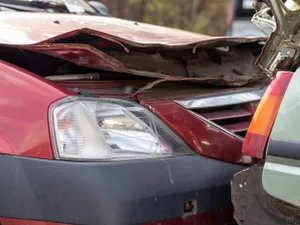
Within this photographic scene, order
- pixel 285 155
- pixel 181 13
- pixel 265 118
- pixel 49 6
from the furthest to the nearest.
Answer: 1. pixel 181 13
2. pixel 49 6
3. pixel 265 118
4. pixel 285 155

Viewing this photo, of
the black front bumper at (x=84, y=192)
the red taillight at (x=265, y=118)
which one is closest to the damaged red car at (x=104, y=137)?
the black front bumper at (x=84, y=192)

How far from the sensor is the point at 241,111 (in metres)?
2.77

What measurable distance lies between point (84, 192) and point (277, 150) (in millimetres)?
789

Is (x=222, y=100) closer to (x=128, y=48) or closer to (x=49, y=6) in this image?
(x=128, y=48)

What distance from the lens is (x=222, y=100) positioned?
2.66 meters

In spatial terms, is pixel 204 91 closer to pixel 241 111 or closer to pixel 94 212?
pixel 241 111

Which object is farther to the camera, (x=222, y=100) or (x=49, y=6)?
(x=49, y=6)

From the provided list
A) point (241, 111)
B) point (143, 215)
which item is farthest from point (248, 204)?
point (241, 111)

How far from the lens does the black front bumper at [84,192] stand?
2027 mm

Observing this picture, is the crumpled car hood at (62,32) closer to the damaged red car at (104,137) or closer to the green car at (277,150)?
the damaged red car at (104,137)

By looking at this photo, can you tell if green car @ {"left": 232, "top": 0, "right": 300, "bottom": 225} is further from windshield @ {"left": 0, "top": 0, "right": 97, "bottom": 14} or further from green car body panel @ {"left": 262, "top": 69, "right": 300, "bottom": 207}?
windshield @ {"left": 0, "top": 0, "right": 97, "bottom": 14}

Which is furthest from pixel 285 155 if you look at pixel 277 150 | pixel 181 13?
pixel 181 13

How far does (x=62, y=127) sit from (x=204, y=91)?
2.95 ft

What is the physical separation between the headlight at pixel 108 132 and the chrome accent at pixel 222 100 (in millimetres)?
236
